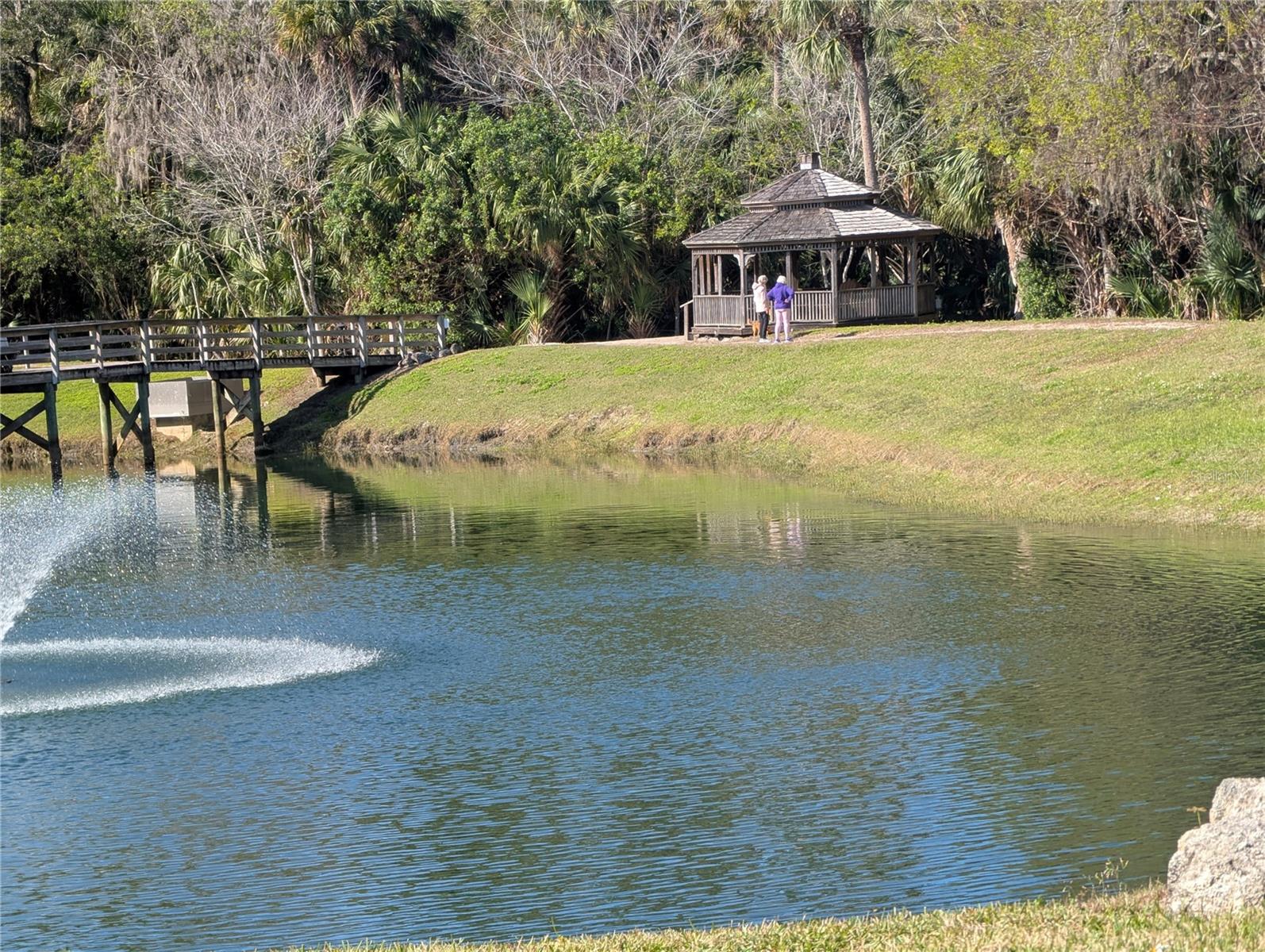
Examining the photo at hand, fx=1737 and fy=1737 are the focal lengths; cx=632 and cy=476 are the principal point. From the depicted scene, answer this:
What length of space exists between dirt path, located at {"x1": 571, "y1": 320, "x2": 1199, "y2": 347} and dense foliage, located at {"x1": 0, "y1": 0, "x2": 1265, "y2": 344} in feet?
10.6

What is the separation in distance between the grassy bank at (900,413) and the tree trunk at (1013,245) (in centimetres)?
639

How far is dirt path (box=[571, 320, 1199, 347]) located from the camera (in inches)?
1521

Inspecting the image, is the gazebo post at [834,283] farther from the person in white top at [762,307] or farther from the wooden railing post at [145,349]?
the wooden railing post at [145,349]

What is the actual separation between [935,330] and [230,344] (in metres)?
18.9

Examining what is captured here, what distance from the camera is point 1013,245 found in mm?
47344

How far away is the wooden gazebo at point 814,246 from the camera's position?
44.8 meters

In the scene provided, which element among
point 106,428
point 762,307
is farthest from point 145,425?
point 762,307

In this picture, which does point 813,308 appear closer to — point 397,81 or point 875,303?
point 875,303

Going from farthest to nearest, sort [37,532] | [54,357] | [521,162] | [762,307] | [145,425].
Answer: [521,162], [762,307], [145,425], [54,357], [37,532]

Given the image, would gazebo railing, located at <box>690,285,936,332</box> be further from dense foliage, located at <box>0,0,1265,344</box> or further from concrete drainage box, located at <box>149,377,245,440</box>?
concrete drainage box, located at <box>149,377,245,440</box>

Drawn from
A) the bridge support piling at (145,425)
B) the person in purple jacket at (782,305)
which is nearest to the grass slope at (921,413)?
the person in purple jacket at (782,305)

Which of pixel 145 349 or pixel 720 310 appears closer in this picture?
pixel 145 349

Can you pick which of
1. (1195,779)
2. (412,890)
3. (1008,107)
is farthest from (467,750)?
(1008,107)

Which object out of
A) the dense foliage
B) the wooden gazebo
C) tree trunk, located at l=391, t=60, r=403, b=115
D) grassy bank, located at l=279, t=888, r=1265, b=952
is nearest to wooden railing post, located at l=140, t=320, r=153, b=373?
the dense foliage
